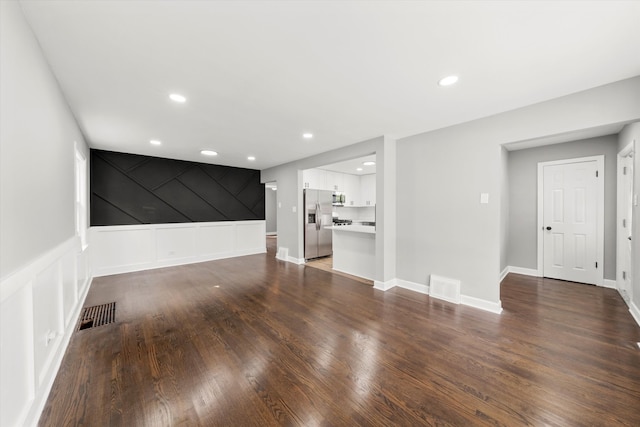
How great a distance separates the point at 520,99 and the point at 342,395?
334cm

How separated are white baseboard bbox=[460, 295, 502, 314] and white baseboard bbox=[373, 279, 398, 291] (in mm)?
1019

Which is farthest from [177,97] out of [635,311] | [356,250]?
[635,311]

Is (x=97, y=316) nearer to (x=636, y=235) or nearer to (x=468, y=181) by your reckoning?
(x=468, y=181)

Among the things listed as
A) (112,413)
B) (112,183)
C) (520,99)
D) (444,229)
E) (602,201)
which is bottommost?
(112,413)

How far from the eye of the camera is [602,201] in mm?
3900

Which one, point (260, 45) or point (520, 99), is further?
point (520, 99)

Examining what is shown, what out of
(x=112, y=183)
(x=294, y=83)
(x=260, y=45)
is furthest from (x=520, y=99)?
(x=112, y=183)

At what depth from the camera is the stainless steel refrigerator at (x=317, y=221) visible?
6086 millimetres

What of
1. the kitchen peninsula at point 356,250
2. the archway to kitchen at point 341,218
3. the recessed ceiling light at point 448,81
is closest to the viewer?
the recessed ceiling light at point 448,81

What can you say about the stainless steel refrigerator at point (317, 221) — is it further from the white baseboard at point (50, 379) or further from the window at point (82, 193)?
the white baseboard at point (50, 379)

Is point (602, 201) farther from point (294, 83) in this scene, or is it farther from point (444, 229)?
point (294, 83)

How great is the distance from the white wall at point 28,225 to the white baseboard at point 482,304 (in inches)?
164

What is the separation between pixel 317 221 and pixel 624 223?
519 centimetres

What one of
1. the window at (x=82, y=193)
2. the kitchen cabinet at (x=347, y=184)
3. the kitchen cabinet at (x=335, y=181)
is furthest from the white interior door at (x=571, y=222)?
the window at (x=82, y=193)
